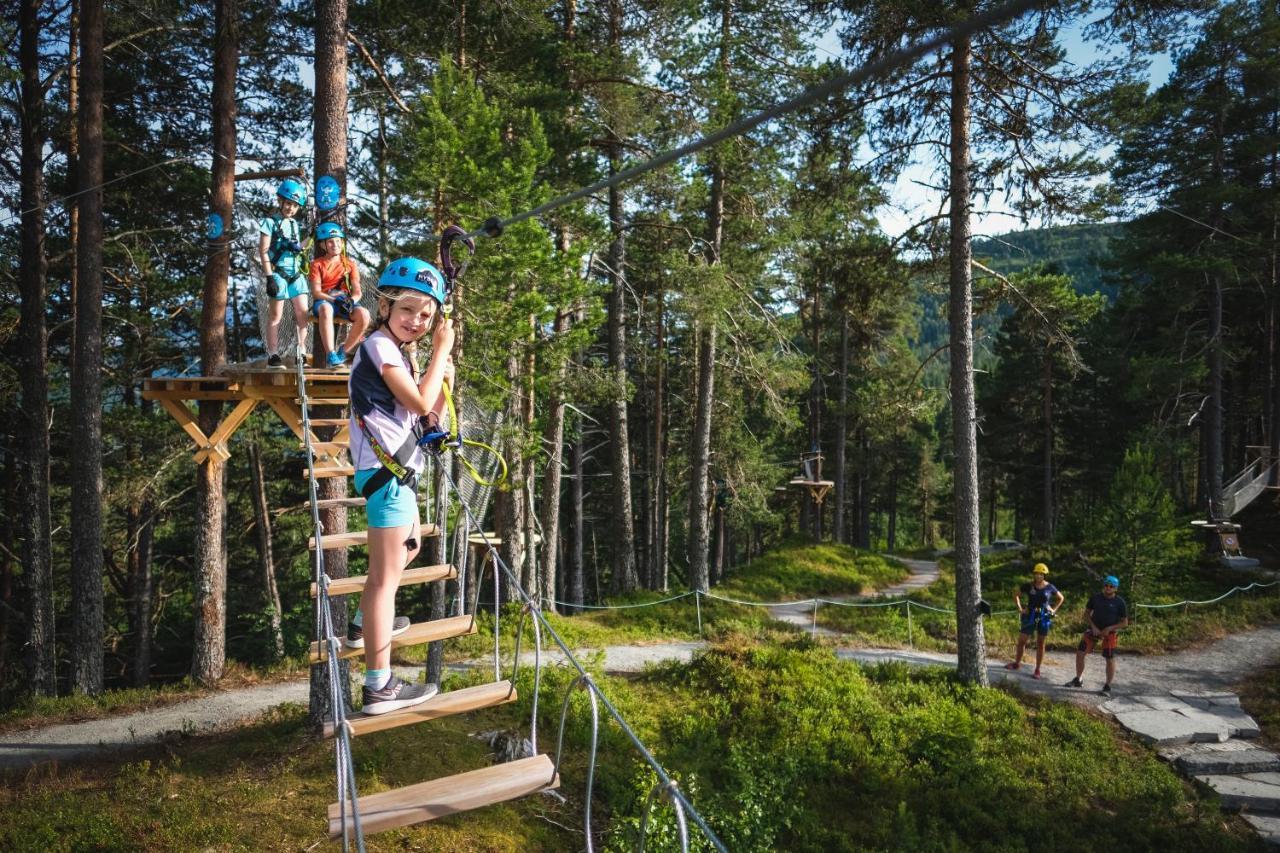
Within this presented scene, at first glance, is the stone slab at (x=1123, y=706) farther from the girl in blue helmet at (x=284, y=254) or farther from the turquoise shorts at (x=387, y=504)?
the girl in blue helmet at (x=284, y=254)

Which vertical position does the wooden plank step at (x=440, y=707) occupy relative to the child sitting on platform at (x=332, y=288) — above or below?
below

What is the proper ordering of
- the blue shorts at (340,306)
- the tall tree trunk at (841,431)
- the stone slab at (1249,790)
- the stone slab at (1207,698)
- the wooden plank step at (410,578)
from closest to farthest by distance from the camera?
the wooden plank step at (410,578)
the blue shorts at (340,306)
the stone slab at (1249,790)
the stone slab at (1207,698)
the tall tree trunk at (841,431)

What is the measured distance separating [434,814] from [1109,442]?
39514mm

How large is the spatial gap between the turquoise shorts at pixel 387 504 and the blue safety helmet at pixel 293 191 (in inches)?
209

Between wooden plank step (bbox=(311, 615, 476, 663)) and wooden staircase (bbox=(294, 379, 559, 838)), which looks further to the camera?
wooden plank step (bbox=(311, 615, 476, 663))

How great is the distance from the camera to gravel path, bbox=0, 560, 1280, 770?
9266 millimetres

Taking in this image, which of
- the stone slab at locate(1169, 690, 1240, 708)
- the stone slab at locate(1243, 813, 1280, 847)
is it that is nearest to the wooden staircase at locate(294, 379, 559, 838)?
the stone slab at locate(1243, 813, 1280, 847)

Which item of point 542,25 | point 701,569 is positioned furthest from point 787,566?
point 542,25

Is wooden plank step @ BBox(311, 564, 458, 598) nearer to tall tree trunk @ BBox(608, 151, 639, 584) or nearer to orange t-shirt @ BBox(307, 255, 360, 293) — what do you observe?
orange t-shirt @ BBox(307, 255, 360, 293)

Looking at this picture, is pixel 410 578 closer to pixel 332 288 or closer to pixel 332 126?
pixel 332 288

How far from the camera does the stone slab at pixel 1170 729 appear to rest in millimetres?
10430

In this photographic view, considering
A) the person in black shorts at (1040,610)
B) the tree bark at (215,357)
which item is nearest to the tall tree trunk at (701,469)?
the person in black shorts at (1040,610)

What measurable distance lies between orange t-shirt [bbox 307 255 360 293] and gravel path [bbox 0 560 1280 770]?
6129 mm

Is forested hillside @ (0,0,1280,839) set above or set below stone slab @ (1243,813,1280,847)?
above
